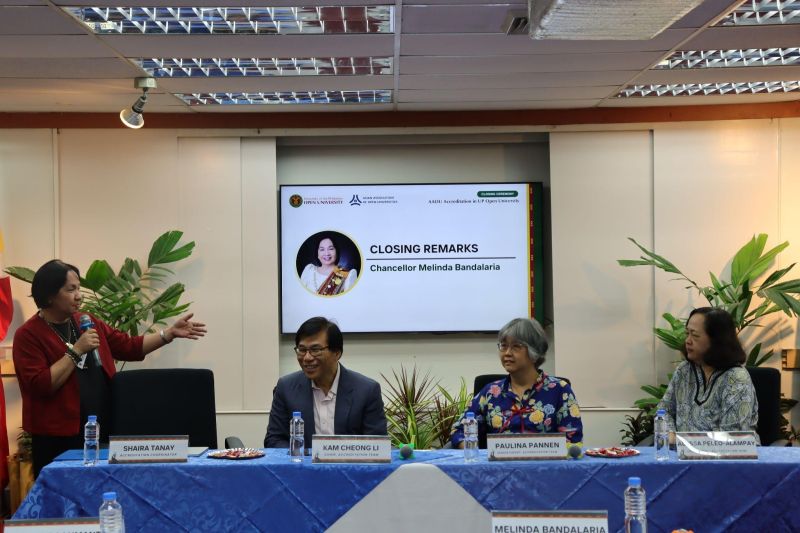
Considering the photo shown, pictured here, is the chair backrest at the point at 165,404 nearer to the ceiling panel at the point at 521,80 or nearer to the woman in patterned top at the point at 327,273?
the ceiling panel at the point at 521,80

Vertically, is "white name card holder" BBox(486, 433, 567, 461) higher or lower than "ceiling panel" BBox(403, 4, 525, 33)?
lower

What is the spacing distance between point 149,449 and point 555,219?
397 centimetres

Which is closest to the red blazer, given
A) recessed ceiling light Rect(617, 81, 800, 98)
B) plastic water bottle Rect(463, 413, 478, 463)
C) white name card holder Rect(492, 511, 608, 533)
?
plastic water bottle Rect(463, 413, 478, 463)

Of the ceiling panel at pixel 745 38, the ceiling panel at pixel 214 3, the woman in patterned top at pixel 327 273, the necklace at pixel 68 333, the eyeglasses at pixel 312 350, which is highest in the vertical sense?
the ceiling panel at pixel 214 3

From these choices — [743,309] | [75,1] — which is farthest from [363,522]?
[743,309]

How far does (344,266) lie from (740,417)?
3273 mm

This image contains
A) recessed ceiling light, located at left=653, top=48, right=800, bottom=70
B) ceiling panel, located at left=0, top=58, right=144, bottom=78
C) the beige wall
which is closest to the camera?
ceiling panel, located at left=0, top=58, right=144, bottom=78

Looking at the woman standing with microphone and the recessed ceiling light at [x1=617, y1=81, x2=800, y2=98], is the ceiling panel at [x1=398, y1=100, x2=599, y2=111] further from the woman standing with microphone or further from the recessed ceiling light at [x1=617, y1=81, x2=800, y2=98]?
the woman standing with microphone

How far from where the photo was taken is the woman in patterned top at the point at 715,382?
4098mm

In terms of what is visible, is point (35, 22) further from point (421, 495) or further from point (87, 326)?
point (421, 495)

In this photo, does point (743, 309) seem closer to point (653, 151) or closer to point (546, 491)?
point (653, 151)

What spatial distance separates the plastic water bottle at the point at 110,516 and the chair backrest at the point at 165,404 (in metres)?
1.85

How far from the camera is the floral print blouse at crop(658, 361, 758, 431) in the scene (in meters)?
4.09

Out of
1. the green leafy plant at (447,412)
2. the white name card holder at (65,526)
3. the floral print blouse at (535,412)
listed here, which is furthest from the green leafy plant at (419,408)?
the white name card holder at (65,526)
